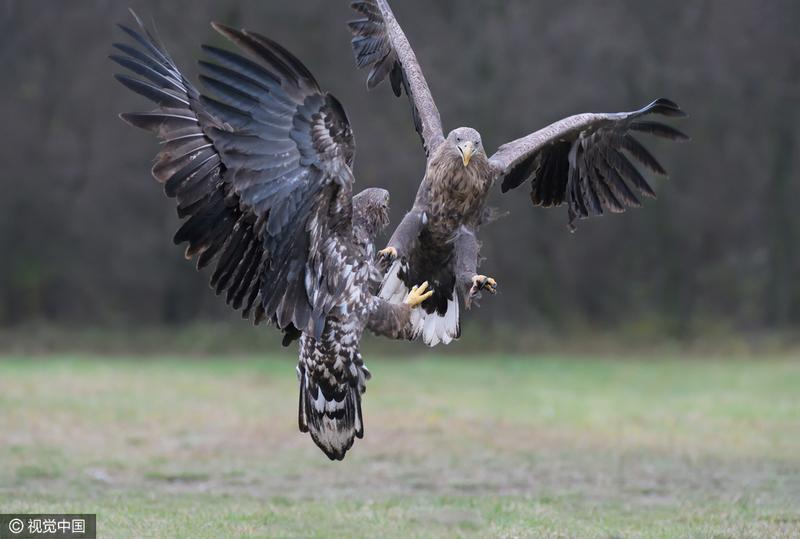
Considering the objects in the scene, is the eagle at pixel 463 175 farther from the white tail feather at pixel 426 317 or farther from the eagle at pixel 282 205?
the eagle at pixel 282 205

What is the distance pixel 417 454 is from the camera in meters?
9.91

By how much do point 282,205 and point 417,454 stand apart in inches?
180

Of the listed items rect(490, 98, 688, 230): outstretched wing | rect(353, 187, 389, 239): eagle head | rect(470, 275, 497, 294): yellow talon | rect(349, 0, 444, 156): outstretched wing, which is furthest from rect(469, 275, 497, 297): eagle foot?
rect(349, 0, 444, 156): outstretched wing

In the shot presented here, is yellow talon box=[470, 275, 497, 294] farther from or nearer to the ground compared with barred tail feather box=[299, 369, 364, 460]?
farther from the ground

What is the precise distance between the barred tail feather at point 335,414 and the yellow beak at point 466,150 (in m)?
1.32

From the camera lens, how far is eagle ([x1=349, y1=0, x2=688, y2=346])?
6.54 metres

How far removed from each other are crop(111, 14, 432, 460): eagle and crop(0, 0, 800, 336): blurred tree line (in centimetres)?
1074

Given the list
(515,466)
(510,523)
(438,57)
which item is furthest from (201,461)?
(438,57)

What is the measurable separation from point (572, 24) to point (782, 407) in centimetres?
745

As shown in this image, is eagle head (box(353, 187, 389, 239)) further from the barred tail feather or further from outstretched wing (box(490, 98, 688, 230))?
outstretched wing (box(490, 98, 688, 230))

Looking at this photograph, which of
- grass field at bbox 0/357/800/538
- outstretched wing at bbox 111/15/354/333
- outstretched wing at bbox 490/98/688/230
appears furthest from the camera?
outstretched wing at bbox 490/98/688/230

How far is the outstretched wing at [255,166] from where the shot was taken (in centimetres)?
557

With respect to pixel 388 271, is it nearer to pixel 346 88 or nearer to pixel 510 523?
pixel 510 523

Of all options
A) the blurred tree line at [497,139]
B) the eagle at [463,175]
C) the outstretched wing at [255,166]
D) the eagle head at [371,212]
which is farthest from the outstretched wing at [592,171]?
the blurred tree line at [497,139]
